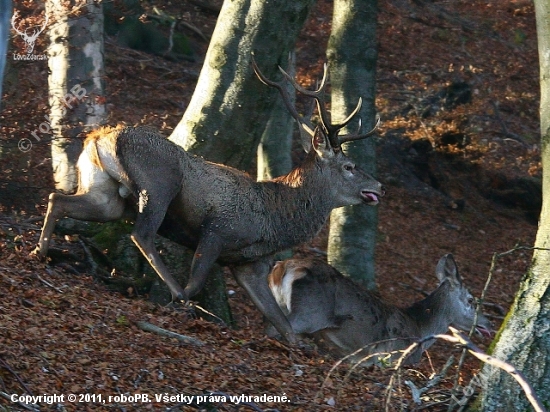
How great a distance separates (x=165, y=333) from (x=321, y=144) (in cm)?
318

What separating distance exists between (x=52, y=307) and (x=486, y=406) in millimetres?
3482

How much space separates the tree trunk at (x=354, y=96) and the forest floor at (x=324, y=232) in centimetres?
139

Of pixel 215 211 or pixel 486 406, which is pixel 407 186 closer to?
pixel 215 211

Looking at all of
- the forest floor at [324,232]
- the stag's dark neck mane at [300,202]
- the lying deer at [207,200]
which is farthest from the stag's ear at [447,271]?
the stag's dark neck mane at [300,202]

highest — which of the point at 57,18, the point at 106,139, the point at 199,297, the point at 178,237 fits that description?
the point at 57,18

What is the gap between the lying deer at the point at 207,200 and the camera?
353 inches

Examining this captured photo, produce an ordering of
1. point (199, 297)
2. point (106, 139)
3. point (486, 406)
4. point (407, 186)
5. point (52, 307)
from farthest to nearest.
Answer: point (407, 186), point (199, 297), point (106, 139), point (52, 307), point (486, 406)

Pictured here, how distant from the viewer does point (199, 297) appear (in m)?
9.81

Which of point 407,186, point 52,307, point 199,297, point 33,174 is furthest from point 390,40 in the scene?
point 52,307

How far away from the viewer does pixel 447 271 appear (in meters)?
12.3

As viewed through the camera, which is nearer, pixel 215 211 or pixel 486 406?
pixel 486 406

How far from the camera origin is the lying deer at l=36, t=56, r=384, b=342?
8977 mm

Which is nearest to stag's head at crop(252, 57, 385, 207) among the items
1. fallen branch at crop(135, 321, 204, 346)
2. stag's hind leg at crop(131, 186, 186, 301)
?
stag's hind leg at crop(131, 186, 186, 301)
